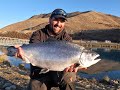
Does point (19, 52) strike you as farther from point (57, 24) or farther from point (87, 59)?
point (87, 59)

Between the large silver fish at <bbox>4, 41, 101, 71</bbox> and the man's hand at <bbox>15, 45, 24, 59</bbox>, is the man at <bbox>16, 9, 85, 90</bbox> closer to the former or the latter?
the large silver fish at <bbox>4, 41, 101, 71</bbox>

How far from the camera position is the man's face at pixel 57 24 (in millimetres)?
6957

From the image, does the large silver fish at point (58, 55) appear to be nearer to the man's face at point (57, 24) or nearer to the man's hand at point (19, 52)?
the man's hand at point (19, 52)

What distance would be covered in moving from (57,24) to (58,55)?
2.97ft

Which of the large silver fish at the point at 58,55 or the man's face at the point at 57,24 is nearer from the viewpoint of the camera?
the large silver fish at the point at 58,55

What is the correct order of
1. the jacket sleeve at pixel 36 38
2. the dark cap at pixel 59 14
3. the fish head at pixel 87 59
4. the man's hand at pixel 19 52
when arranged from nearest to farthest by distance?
the fish head at pixel 87 59 → the man's hand at pixel 19 52 → the dark cap at pixel 59 14 → the jacket sleeve at pixel 36 38

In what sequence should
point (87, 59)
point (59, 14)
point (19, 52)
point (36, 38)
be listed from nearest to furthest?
1. point (87, 59)
2. point (19, 52)
3. point (59, 14)
4. point (36, 38)

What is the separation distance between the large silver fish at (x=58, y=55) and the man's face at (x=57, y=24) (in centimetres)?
64

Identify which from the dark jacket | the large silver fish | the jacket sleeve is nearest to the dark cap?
the dark jacket

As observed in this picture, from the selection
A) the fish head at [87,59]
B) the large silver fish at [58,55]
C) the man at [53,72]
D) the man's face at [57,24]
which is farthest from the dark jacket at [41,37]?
the fish head at [87,59]

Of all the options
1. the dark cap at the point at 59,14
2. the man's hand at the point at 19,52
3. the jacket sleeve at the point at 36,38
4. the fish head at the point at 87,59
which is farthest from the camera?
the jacket sleeve at the point at 36,38

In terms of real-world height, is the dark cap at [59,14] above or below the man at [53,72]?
above

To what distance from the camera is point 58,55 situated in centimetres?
630

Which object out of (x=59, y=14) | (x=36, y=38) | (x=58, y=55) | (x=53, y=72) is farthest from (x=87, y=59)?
(x=36, y=38)
